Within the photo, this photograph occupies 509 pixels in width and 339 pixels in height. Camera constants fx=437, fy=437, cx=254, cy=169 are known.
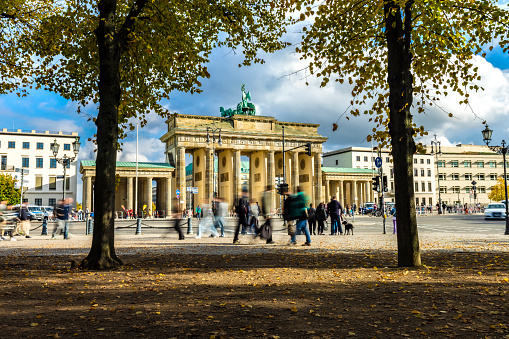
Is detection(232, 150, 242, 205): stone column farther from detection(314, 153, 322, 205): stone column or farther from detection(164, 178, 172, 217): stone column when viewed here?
detection(314, 153, 322, 205): stone column

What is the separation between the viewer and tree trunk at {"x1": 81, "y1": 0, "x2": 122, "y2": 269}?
1020 cm

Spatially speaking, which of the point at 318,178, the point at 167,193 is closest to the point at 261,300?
the point at 167,193

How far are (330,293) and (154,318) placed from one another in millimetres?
2783

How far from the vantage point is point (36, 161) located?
85.6m

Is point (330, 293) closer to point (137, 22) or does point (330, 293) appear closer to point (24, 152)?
point (137, 22)

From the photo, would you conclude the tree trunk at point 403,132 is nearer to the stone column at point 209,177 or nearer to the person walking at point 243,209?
the person walking at point 243,209

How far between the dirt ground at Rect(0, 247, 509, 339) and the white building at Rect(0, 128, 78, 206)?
270ft

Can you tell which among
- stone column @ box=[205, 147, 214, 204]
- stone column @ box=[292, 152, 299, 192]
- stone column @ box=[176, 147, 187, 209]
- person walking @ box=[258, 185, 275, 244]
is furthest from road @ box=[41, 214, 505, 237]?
stone column @ box=[292, 152, 299, 192]

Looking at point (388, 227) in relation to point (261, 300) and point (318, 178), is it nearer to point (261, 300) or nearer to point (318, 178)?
point (261, 300)

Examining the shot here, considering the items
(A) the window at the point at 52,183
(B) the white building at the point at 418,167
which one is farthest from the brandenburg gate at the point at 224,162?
(B) the white building at the point at 418,167

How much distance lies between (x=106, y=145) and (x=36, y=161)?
279ft

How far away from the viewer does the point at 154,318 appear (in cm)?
534

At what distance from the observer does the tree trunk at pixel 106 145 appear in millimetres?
10203

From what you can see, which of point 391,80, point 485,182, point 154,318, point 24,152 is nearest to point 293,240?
point 391,80
